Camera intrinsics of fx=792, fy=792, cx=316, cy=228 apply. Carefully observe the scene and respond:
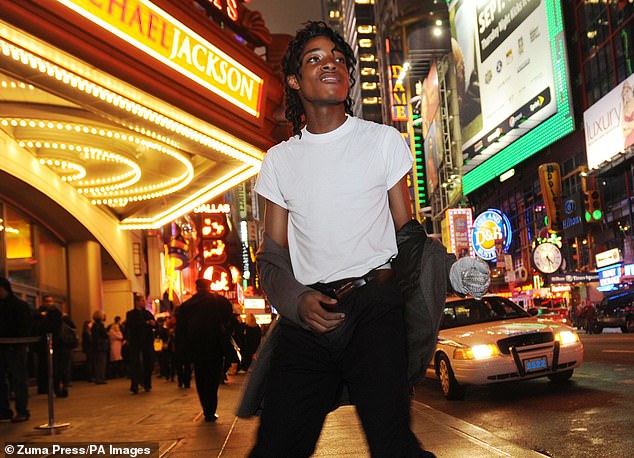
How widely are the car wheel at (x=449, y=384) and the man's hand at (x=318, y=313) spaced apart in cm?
828

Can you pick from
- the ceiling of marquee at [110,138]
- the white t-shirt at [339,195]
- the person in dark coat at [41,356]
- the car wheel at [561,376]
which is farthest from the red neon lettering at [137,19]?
the white t-shirt at [339,195]

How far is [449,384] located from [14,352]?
5728 millimetres

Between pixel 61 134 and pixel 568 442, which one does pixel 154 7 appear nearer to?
pixel 61 134

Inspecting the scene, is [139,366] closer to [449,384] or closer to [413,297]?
[449,384]

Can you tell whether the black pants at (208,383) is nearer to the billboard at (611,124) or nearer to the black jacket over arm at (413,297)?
the black jacket over arm at (413,297)

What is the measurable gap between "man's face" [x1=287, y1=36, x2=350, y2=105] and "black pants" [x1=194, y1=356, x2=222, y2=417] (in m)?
6.76

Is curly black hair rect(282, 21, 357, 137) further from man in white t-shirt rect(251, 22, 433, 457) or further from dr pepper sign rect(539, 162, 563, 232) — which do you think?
dr pepper sign rect(539, 162, 563, 232)

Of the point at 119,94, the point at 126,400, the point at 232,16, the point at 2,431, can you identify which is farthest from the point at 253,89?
the point at 2,431

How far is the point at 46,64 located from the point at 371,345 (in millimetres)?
7657

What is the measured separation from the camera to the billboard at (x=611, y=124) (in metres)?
44.0

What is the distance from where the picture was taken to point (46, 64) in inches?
357

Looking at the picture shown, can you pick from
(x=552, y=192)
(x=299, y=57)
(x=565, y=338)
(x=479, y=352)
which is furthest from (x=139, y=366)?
(x=552, y=192)

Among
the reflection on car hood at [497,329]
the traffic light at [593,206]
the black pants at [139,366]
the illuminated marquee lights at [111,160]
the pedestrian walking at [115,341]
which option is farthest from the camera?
the traffic light at [593,206]

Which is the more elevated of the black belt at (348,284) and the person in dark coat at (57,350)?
the black belt at (348,284)
